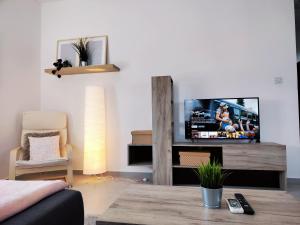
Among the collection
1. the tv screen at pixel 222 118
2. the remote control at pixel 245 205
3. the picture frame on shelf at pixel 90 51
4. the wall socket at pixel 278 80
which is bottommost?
the remote control at pixel 245 205

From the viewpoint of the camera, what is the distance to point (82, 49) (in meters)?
3.26

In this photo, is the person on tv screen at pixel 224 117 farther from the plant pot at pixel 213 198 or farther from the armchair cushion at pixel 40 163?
the armchair cushion at pixel 40 163

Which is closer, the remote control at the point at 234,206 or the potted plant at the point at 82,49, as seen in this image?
the remote control at the point at 234,206

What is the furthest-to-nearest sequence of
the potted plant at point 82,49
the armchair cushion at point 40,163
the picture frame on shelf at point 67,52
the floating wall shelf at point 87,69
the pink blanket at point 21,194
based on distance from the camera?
1. the picture frame on shelf at point 67,52
2. the potted plant at point 82,49
3. the floating wall shelf at point 87,69
4. the armchair cushion at point 40,163
5. the pink blanket at point 21,194

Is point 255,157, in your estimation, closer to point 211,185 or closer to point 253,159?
point 253,159

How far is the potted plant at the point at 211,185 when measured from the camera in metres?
1.08

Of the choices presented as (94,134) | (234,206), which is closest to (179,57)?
(94,134)

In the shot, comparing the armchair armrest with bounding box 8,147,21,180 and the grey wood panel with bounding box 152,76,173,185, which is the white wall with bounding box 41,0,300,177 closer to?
the grey wood panel with bounding box 152,76,173,185

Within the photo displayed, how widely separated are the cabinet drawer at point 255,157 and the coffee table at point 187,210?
119cm

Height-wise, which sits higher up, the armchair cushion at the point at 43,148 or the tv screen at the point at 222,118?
the tv screen at the point at 222,118

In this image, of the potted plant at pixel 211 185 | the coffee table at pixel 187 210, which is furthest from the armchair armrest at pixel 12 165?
the potted plant at pixel 211 185

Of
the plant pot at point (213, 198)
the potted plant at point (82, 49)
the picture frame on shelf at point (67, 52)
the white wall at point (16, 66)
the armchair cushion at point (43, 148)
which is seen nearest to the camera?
the plant pot at point (213, 198)

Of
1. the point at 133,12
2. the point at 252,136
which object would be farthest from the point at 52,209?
the point at 133,12

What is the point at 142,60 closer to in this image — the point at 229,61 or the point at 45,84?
the point at 229,61
